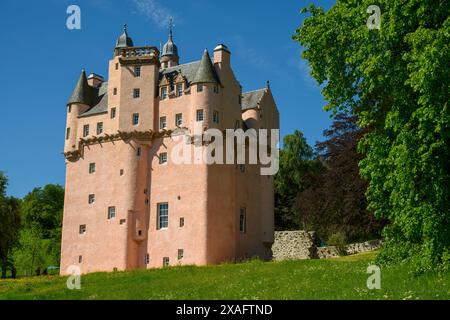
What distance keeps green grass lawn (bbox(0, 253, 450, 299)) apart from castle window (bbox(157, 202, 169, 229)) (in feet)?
20.1

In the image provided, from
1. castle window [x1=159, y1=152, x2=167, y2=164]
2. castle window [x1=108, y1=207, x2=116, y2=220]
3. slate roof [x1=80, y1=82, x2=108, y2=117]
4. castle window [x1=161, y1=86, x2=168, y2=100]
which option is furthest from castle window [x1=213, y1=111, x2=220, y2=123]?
castle window [x1=108, y1=207, x2=116, y2=220]

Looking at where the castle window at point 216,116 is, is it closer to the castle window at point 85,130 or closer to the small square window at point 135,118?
the small square window at point 135,118

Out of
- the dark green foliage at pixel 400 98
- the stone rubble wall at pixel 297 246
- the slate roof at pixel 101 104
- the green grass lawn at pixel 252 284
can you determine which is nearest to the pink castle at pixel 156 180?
the slate roof at pixel 101 104

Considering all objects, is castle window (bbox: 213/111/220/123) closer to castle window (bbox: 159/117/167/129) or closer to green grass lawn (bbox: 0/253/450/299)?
castle window (bbox: 159/117/167/129)

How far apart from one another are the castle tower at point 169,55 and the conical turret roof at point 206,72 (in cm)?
1270

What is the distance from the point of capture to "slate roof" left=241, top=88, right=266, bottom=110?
49481 mm

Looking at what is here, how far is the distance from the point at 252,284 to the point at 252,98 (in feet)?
88.5

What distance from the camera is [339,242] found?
168 feet

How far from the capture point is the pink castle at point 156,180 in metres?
42.2
